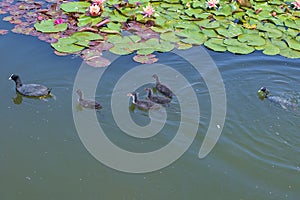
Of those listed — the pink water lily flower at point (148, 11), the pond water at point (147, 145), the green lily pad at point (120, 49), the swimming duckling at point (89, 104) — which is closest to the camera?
the pond water at point (147, 145)

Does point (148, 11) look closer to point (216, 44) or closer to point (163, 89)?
point (216, 44)

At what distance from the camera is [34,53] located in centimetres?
752

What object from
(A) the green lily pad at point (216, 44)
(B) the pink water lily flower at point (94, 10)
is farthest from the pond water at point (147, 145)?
(B) the pink water lily flower at point (94, 10)

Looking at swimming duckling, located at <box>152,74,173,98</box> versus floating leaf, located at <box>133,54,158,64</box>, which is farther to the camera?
floating leaf, located at <box>133,54,158,64</box>

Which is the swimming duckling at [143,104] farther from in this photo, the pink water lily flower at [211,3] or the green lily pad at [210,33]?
the pink water lily flower at [211,3]

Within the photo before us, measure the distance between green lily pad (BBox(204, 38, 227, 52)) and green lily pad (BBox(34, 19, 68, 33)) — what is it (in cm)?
291

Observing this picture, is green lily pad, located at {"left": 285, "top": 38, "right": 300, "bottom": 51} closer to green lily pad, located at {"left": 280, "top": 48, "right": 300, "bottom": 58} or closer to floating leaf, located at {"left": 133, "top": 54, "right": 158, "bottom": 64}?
green lily pad, located at {"left": 280, "top": 48, "right": 300, "bottom": 58}

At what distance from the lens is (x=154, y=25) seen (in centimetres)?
857

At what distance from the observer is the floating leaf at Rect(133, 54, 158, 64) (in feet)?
24.1

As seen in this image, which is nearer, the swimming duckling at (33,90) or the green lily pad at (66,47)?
the swimming duckling at (33,90)

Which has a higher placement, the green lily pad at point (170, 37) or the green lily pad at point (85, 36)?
the green lily pad at point (170, 37)

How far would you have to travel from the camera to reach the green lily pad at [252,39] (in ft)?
26.2

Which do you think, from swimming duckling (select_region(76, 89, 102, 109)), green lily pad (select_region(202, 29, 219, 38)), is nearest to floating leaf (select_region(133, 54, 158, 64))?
green lily pad (select_region(202, 29, 219, 38))

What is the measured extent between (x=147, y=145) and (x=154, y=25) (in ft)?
12.3
